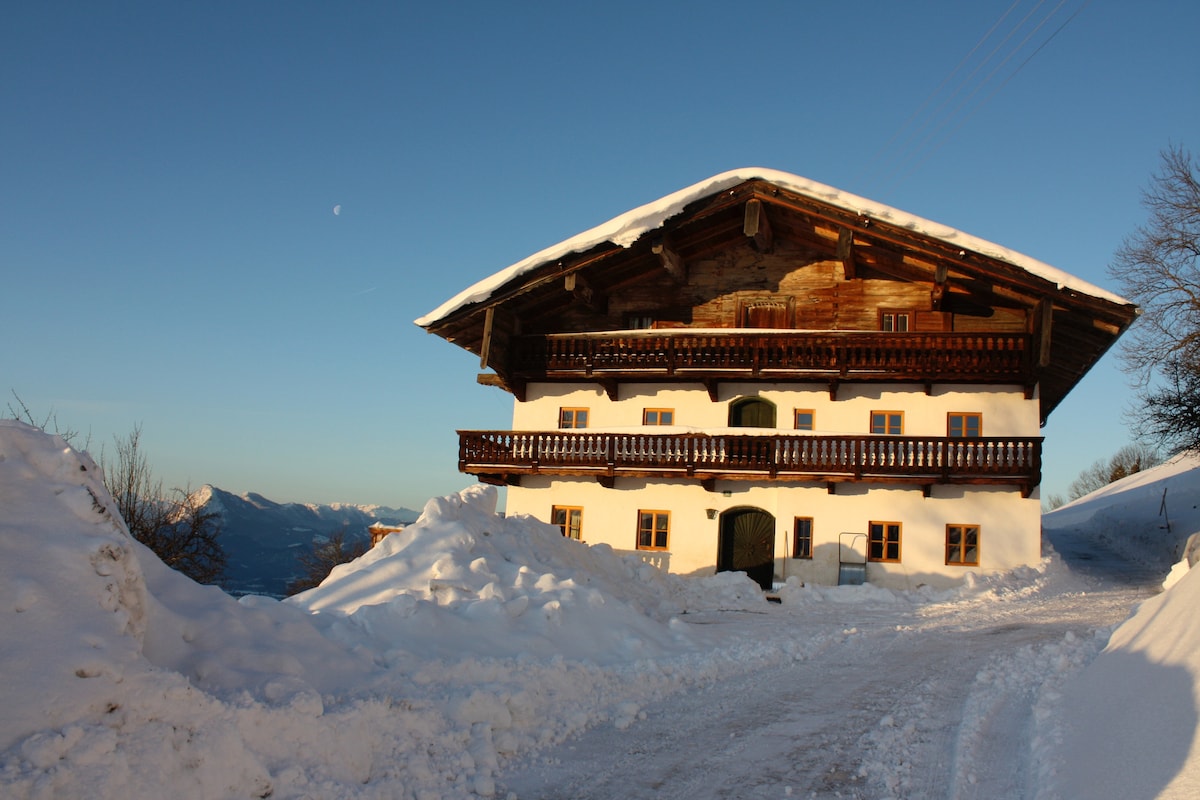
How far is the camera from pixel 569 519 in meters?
25.2

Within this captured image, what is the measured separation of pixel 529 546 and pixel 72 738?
11273 millimetres

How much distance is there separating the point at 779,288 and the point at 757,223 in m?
2.61

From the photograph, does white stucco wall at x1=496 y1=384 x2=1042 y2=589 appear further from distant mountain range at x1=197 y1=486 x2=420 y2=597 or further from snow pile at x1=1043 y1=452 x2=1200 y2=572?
distant mountain range at x1=197 y1=486 x2=420 y2=597

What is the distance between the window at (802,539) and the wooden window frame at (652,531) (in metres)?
3.47

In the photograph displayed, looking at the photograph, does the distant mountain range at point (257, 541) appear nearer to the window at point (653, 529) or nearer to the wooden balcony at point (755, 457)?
the wooden balcony at point (755, 457)

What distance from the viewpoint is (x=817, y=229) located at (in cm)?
2386

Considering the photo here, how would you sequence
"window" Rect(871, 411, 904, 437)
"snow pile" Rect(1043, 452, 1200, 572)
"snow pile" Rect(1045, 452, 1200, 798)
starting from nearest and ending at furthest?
"snow pile" Rect(1045, 452, 1200, 798), "window" Rect(871, 411, 904, 437), "snow pile" Rect(1043, 452, 1200, 572)

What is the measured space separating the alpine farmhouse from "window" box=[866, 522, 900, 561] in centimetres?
4

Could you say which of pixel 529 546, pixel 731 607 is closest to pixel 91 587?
pixel 529 546

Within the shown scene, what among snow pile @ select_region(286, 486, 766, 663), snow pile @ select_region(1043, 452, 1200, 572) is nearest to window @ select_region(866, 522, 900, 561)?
snow pile @ select_region(286, 486, 766, 663)

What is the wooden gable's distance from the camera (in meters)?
22.4

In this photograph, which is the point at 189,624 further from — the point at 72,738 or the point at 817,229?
the point at 817,229

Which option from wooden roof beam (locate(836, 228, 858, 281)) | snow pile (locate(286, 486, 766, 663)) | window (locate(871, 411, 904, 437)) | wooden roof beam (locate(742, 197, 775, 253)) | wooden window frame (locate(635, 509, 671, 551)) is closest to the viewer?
snow pile (locate(286, 486, 766, 663))

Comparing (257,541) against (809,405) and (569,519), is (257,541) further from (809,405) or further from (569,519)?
(809,405)
